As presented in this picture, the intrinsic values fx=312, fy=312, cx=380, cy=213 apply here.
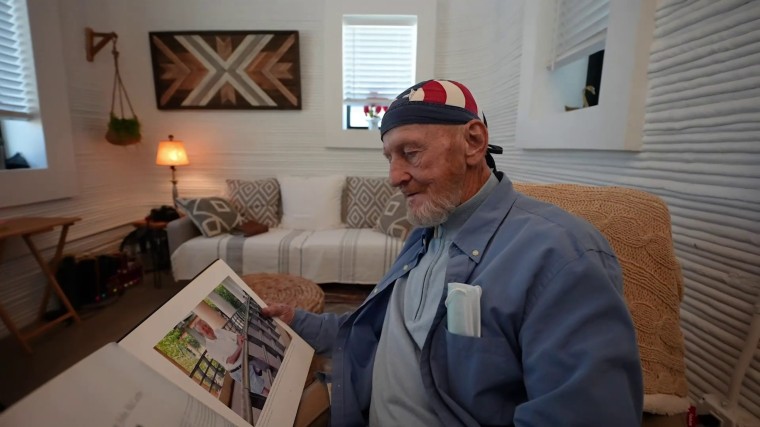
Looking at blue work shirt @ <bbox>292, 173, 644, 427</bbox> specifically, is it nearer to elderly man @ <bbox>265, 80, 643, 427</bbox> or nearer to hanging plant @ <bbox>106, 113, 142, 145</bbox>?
elderly man @ <bbox>265, 80, 643, 427</bbox>

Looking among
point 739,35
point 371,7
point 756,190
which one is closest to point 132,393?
point 756,190

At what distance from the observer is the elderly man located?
48cm

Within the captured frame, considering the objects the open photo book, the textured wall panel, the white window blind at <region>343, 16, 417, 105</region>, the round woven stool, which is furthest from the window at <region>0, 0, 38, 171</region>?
the textured wall panel

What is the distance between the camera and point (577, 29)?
155cm

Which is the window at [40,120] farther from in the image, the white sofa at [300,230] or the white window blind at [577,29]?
the white window blind at [577,29]

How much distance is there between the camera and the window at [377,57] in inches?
112

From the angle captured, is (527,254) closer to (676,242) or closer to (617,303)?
(617,303)

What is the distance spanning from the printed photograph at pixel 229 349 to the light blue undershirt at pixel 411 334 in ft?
0.84

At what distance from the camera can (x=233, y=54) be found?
285 centimetres

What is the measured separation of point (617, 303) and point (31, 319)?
3204mm

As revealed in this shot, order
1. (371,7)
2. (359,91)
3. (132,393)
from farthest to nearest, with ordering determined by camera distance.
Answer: (359,91) < (371,7) < (132,393)

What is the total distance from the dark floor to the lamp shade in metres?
1.04

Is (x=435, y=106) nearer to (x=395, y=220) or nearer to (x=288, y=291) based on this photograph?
(x=288, y=291)

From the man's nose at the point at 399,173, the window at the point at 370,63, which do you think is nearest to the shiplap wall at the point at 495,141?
the window at the point at 370,63
